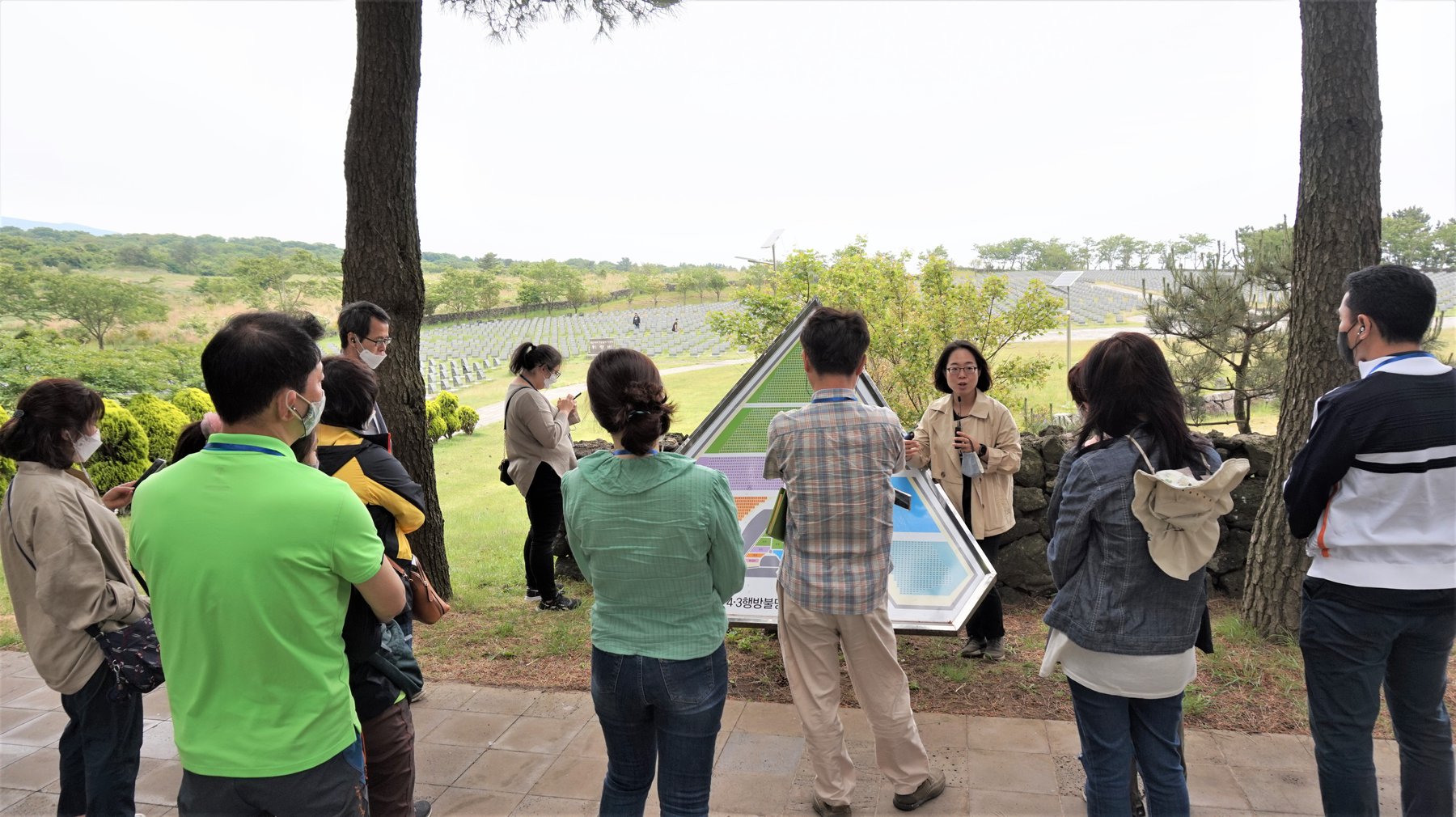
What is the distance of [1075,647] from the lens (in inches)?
90.2

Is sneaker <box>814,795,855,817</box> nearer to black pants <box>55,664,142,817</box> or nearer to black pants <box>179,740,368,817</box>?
black pants <box>179,740,368,817</box>

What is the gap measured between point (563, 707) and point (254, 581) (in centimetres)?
253

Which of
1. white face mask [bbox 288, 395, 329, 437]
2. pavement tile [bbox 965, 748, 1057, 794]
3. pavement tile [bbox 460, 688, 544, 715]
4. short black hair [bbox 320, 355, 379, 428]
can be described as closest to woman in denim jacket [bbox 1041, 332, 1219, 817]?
pavement tile [bbox 965, 748, 1057, 794]

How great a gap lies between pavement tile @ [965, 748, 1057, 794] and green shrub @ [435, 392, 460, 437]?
14.6 meters

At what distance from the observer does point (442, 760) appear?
3396mm

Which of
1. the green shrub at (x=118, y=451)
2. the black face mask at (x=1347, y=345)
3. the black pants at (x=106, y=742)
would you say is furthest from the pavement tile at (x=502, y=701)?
the green shrub at (x=118, y=451)

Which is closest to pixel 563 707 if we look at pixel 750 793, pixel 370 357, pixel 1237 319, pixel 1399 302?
pixel 750 793

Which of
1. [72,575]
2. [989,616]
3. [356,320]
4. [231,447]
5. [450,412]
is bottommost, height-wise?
[450,412]

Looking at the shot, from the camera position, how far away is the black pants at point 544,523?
514 cm

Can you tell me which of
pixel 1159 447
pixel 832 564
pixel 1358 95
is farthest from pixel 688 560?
pixel 1358 95

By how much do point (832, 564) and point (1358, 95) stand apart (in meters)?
3.64

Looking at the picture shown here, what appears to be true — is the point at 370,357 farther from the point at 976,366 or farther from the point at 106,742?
the point at 976,366

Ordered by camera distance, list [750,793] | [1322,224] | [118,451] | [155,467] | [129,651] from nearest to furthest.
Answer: [129,651] → [750,793] → [155,467] → [1322,224] → [118,451]

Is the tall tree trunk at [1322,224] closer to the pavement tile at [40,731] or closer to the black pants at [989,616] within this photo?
the black pants at [989,616]
